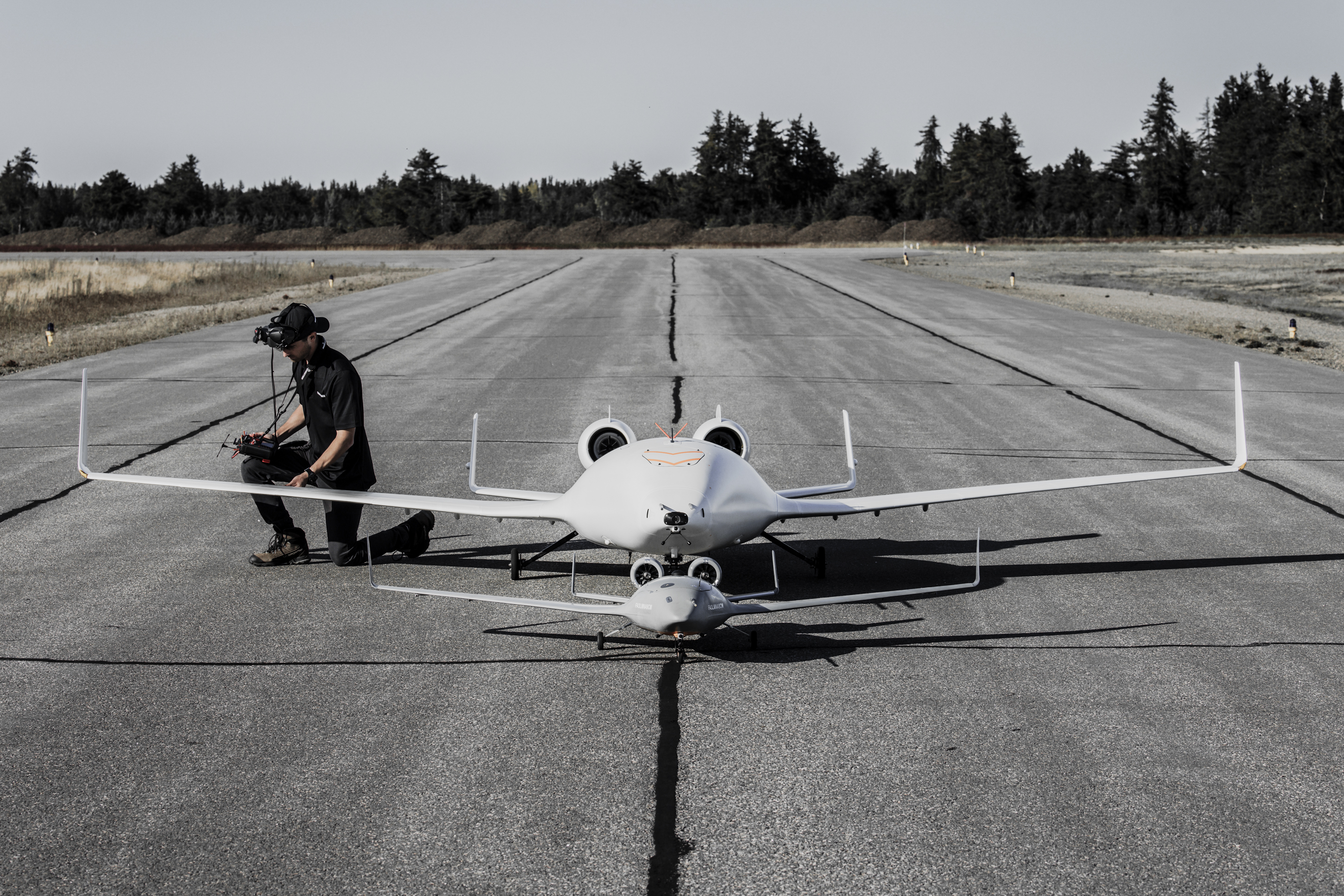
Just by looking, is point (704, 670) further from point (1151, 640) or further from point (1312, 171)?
point (1312, 171)

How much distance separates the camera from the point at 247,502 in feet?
39.5

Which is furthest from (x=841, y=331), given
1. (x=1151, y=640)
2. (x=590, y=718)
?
(x=590, y=718)

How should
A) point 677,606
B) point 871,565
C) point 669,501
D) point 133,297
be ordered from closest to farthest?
point 677,606 → point 669,501 → point 871,565 → point 133,297

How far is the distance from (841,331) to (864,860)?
1036 inches

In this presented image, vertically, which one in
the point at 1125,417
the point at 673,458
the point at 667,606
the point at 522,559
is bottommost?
the point at 522,559

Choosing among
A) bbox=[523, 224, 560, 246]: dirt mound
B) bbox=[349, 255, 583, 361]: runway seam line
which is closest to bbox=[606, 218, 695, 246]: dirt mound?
bbox=[523, 224, 560, 246]: dirt mound

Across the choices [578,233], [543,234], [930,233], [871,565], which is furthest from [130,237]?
[871,565]

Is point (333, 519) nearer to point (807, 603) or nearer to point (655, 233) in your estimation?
point (807, 603)

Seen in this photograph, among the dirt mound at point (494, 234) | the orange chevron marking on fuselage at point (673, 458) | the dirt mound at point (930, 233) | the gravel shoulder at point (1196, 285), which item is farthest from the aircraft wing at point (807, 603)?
the dirt mound at point (494, 234)

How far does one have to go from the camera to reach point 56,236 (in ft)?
475

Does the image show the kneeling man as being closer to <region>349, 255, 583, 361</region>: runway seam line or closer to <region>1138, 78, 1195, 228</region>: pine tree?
<region>349, 255, 583, 361</region>: runway seam line

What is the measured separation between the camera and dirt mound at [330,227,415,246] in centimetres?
13000

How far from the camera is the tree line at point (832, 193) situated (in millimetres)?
126938

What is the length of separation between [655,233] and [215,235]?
52624mm
